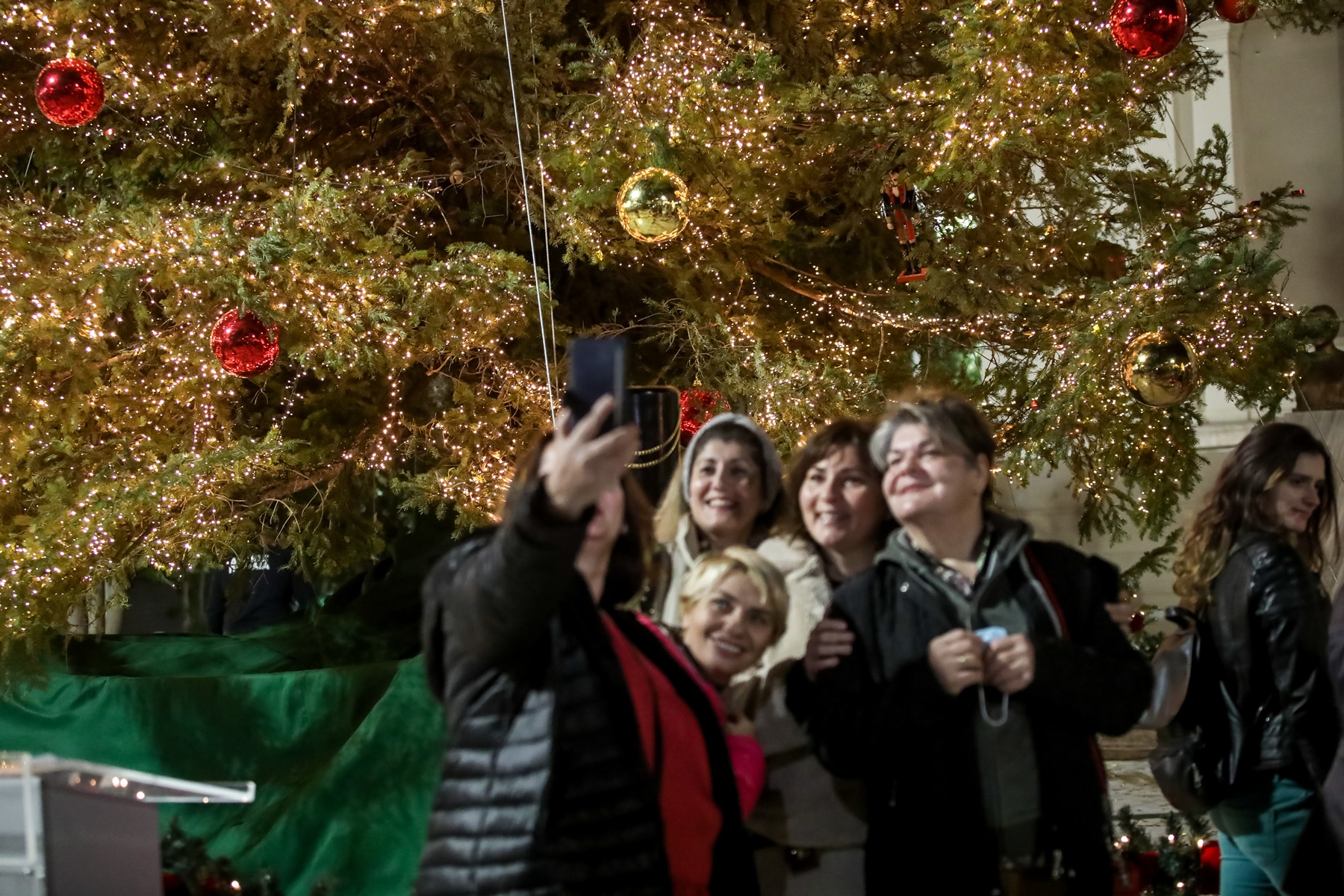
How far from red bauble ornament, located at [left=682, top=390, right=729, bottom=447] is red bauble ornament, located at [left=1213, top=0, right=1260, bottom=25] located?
8.22 feet

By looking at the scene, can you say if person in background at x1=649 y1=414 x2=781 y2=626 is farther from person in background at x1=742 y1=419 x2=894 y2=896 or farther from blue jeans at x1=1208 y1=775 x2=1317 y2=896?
blue jeans at x1=1208 y1=775 x2=1317 y2=896

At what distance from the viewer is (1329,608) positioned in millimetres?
3830

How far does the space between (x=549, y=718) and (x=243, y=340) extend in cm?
312

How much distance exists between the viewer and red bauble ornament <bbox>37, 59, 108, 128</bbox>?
491cm

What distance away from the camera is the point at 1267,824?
3604mm

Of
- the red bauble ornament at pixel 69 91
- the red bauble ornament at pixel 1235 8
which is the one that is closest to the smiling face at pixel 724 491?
the red bauble ornament at pixel 69 91

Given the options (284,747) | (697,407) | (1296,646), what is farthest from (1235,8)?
(284,747)

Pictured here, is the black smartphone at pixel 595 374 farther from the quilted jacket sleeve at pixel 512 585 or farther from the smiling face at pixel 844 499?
the smiling face at pixel 844 499

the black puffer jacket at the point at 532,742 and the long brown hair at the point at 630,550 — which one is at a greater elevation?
the long brown hair at the point at 630,550

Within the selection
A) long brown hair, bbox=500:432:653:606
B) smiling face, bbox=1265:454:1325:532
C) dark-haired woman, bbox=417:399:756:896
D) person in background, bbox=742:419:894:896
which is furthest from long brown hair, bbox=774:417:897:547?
smiling face, bbox=1265:454:1325:532

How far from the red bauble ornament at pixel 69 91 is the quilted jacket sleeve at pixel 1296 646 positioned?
4.27 m

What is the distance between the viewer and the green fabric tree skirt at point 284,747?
197 inches

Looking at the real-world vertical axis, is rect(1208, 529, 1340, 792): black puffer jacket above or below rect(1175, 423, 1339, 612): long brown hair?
below

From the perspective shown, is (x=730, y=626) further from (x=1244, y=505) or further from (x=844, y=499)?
(x=1244, y=505)
